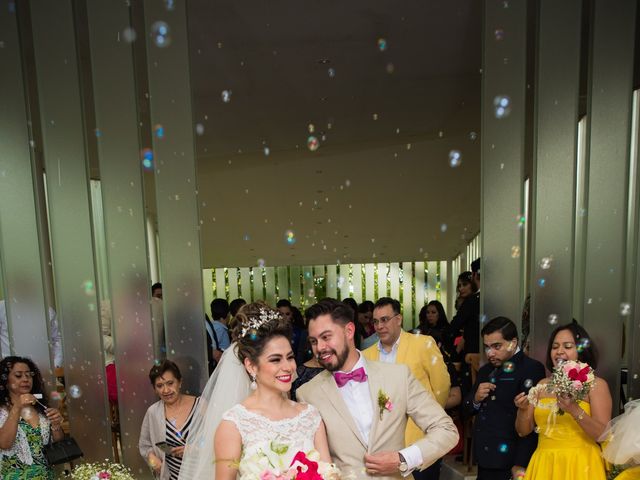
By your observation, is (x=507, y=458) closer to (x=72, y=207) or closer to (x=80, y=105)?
(x=72, y=207)

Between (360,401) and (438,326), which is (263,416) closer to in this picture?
(360,401)

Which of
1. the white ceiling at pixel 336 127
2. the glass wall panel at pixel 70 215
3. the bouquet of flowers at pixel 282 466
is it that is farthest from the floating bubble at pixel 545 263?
the glass wall panel at pixel 70 215

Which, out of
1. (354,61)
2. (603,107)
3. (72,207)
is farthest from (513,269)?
(72,207)

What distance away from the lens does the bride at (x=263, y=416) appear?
77.4 inches

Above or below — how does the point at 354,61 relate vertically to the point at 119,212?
above

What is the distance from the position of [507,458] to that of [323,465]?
1.74 m

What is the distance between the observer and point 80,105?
4336 mm

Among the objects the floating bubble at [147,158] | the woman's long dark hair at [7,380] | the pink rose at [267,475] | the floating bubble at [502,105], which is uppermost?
the floating bubble at [502,105]

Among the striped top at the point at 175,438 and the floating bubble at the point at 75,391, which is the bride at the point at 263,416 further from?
the floating bubble at the point at 75,391

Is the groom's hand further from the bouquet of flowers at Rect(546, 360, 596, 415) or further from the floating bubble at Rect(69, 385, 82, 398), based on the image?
the floating bubble at Rect(69, 385, 82, 398)

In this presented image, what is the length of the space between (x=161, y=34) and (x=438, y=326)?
3648 mm

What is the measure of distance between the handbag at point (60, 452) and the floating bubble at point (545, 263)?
130 inches

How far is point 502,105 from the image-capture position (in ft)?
13.0

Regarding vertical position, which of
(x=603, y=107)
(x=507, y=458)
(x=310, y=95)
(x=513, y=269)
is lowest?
(x=507, y=458)
